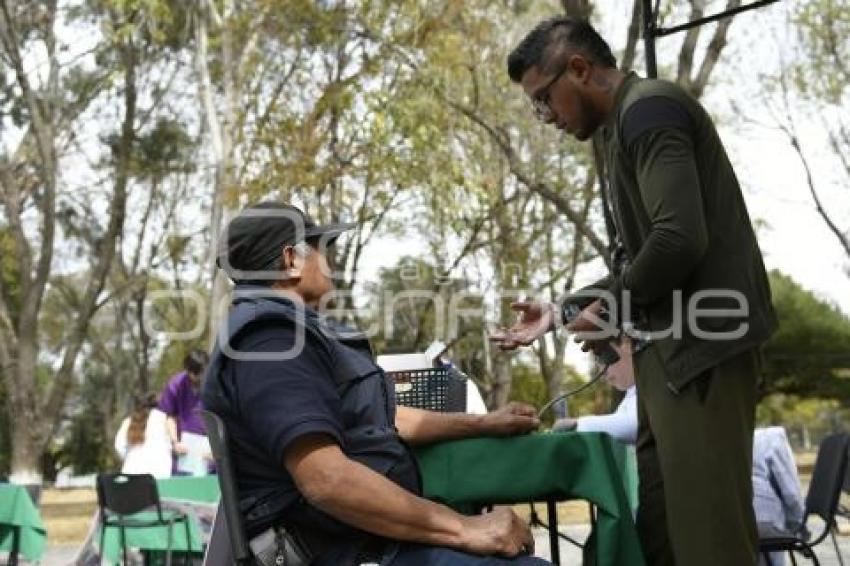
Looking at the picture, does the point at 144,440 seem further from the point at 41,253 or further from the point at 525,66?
the point at 41,253

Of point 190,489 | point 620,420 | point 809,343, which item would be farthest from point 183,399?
point 809,343

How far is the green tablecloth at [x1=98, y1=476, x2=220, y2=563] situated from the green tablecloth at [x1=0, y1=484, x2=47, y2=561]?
651mm

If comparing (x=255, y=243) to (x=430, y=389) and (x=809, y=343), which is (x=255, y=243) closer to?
(x=430, y=389)

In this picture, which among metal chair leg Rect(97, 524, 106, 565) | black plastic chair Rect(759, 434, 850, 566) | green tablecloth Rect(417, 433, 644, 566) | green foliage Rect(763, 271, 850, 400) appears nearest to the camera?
green tablecloth Rect(417, 433, 644, 566)

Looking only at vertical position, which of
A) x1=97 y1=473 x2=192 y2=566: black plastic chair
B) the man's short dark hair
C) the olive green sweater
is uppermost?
the man's short dark hair

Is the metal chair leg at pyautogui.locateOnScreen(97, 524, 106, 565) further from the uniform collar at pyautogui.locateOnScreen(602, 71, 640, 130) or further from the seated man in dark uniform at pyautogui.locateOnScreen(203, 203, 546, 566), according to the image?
the uniform collar at pyautogui.locateOnScreen(602, 71, 640, 130)

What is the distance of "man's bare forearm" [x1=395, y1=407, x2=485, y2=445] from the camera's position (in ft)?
10.8

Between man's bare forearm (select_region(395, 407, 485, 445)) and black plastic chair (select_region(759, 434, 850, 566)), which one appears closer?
man's bare forearm (select_region(395, 407, 485, 445))

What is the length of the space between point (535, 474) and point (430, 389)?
0.72 meters

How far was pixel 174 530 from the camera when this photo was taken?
31.7ft

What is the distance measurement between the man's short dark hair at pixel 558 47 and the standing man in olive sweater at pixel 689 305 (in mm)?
18

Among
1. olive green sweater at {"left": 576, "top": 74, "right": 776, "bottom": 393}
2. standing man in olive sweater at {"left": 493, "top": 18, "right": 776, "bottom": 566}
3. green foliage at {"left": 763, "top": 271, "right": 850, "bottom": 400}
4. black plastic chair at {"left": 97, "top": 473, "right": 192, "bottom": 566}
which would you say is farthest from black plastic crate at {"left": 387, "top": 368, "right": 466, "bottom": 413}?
green foliage at {"left": 763, "top": 271, "right": 850, "bottom": 400}

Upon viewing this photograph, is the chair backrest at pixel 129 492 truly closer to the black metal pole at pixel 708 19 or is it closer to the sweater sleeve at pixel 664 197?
the black metal pole at pixel 708 19

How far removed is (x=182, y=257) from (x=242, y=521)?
3249cm
